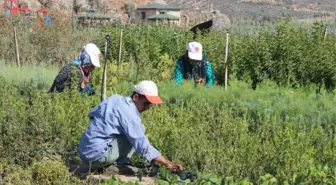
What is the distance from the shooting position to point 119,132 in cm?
555

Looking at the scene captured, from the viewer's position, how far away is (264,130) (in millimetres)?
6047

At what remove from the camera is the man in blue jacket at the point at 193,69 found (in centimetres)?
868

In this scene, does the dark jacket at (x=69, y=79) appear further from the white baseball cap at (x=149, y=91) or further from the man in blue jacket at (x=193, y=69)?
the white baseball cap at (x=149, y=91)

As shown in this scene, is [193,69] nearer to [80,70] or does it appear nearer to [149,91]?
[80,70]

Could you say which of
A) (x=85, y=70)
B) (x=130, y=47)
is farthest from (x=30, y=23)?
(x=85, y=70)

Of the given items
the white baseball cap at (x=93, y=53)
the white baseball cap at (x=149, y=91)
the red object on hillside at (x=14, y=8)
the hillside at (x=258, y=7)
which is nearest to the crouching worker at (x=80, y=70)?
the white baseball cap at (x=93, y=53)

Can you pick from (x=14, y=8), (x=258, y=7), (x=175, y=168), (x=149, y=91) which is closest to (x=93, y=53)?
(x=149, y=91)

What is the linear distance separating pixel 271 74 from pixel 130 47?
4713 mm

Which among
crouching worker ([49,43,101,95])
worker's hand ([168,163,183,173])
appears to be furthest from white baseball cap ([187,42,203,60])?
worker's hand ([168,163,183,173])

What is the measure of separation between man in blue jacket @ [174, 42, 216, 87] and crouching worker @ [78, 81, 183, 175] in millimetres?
2979

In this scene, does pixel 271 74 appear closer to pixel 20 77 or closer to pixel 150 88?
pixel 20 77

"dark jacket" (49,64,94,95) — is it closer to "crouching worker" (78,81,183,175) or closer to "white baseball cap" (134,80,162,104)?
"crouching worker" (78,81,183,175)

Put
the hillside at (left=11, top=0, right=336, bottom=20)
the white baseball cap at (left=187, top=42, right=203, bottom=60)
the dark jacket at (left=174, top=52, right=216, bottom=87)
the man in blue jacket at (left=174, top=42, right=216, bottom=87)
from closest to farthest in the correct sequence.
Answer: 1. the white baseball cap at (left=187, top=42, right=203, bottom=60)
2. the man in blue jacket at (left=174, top=42, right=216, bottom=87)
3. the dark jacket at (left=174, top=52, right=216, bottom=87)
4. the hillside at (left=11, top=0, right=336, bottom=20)

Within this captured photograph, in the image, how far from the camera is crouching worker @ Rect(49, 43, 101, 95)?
7348mm
